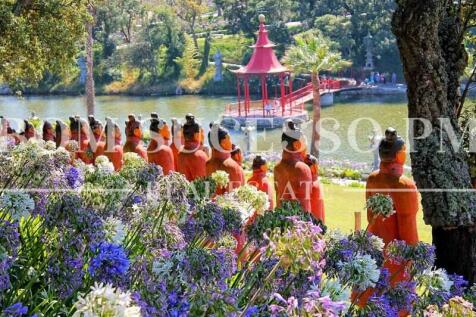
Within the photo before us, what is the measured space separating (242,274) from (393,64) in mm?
35316

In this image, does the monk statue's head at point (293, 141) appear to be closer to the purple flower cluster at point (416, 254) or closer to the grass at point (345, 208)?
the grass at point (345, 208)

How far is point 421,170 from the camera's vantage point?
16.1 ft

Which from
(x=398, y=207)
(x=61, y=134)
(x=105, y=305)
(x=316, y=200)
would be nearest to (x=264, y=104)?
(x=61, y=134)

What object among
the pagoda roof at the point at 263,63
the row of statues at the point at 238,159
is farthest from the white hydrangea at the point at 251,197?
the pagoda roof at the point at 263,63

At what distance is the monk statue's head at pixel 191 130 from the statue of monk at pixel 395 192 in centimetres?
216

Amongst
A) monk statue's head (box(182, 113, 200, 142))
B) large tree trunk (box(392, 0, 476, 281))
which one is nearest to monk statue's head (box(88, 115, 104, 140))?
monk statue's head (box(182, 113, 200, 142))

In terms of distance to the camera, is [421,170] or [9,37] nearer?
[421,170]

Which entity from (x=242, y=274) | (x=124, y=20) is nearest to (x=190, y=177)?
(x=242, y=274)

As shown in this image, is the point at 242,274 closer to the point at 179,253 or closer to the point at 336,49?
the point at 179,253

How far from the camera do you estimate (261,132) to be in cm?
2845

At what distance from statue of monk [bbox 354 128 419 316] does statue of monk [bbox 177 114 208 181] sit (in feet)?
6.79

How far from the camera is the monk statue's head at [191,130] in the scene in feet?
23.3

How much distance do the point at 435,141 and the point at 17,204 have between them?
2.69 meters

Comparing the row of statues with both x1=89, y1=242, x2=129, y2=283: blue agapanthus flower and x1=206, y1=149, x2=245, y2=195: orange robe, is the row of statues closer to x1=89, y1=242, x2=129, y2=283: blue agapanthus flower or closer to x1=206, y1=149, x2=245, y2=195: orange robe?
x1=206, y1=149, x2=245, y2=195: orange robe
